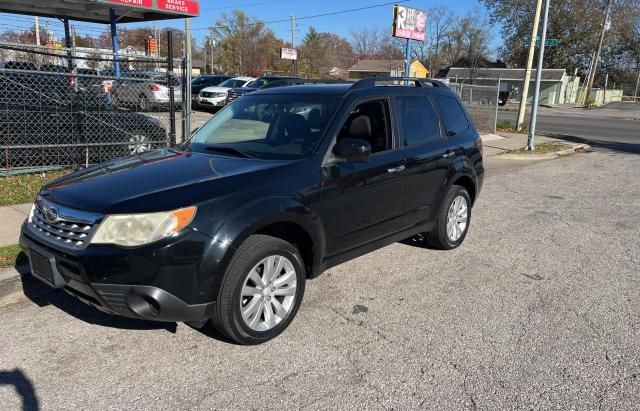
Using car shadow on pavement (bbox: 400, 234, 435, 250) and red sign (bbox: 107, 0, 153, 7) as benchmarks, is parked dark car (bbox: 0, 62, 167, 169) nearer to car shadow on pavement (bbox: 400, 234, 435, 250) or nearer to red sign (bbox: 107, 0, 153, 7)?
red sign (bbox: 107, 0, 153, 7)

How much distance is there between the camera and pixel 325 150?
12.7ft

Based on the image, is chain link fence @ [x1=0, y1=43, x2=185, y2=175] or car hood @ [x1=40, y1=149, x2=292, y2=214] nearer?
car hood @ [x1=40, y1=149, x2=292, y2=214]

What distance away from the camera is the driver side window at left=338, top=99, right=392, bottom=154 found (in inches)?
165

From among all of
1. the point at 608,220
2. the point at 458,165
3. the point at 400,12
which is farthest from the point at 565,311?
the point at 400,12

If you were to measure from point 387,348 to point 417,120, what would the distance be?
236 centimetres

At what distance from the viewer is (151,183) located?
132 inches

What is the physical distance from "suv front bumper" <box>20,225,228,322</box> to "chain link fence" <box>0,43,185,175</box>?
16.8 feet

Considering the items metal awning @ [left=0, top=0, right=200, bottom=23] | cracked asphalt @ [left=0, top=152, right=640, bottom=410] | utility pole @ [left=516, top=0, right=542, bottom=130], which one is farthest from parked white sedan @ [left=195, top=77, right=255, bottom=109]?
cracked asphalt @ [left=0, top=152, right=640, bottom=410]

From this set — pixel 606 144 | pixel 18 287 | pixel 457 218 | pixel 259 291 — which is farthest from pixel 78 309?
Answer: pixel 606 144

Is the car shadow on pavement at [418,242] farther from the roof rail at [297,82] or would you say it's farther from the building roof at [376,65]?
the building roof at [376,65]

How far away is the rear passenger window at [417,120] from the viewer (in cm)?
471

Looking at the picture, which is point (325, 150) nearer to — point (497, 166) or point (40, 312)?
point (40, 312)

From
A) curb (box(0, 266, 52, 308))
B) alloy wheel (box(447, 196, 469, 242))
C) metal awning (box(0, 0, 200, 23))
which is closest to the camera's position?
curb (box(0, 266, 52, 308))

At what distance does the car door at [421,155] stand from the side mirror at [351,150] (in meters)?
0.82
